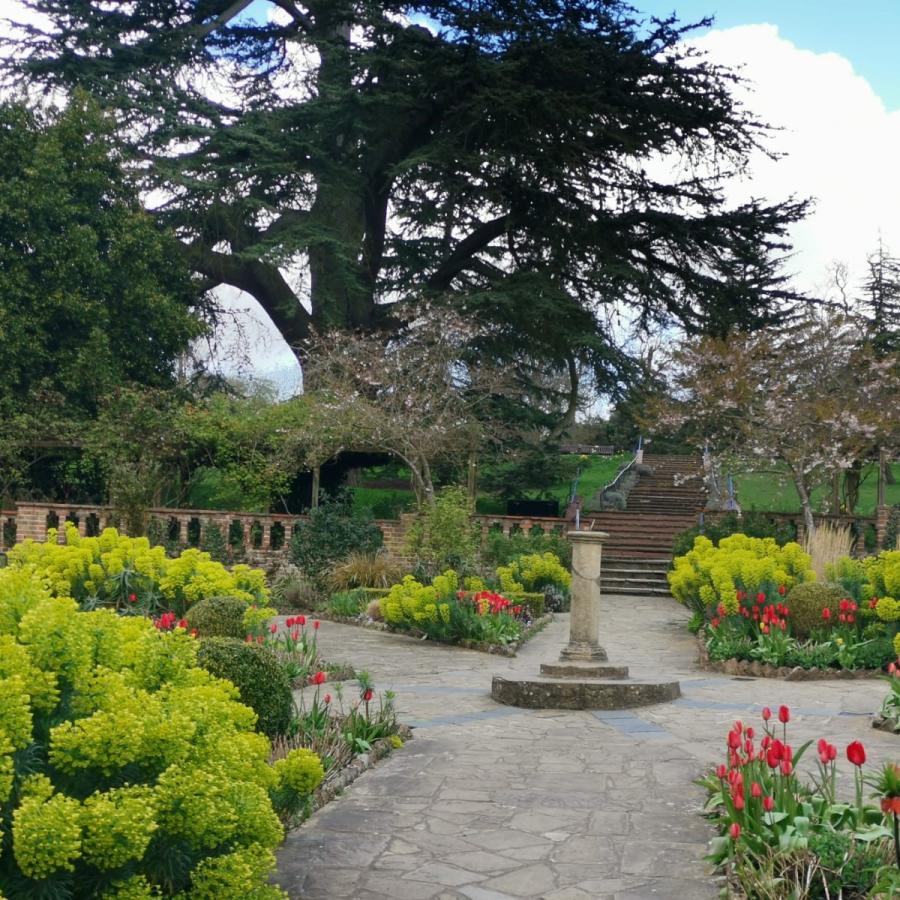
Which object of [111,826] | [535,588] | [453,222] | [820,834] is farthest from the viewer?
[453,222]

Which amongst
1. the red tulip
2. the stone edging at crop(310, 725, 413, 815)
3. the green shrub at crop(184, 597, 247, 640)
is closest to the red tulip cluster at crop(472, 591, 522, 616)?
the green shrub at crop(184, 597, 247, 640)

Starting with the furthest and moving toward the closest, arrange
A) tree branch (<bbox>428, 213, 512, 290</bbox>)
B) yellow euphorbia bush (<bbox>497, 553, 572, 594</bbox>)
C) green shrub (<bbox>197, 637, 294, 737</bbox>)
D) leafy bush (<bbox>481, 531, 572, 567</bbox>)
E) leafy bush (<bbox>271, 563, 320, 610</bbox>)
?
tree branch (<bbox>428, 213, 512, 290</bbox>), leafy bush (<bbox>481, 531, 572, 567</bbox>), yellow euphorbia bush (<bbox>497, 553, 572, 594</bbox>), leafy bush (<bbox>271, 563, 320, 610</bbox>), green shrub (<bbox>197, 637, 294, 737</bbox>)

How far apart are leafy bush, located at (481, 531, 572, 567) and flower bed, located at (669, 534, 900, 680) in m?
6.71

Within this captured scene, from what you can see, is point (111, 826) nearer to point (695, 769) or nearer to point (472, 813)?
point (472, 813)

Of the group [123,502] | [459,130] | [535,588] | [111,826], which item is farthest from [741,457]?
[111,826]

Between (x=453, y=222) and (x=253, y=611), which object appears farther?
(x=453, y=222)

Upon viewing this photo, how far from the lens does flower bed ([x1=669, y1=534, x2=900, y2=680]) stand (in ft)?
38.9

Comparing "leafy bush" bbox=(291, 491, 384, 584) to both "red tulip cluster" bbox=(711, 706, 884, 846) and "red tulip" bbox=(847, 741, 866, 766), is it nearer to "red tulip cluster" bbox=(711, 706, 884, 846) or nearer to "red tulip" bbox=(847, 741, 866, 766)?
"red tulip cluster" bbox=(711, 706, 884, 846)

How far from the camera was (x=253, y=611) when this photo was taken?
10.3 metres

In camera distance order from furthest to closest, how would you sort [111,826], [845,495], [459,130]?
[845,495] < [459,130] < [111,826]

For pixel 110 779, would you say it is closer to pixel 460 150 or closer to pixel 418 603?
pixel 418 603

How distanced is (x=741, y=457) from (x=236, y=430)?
10063 millimetres

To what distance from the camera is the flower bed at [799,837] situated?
469 cm

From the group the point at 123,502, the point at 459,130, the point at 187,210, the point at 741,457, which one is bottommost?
A: the point at 123,502
